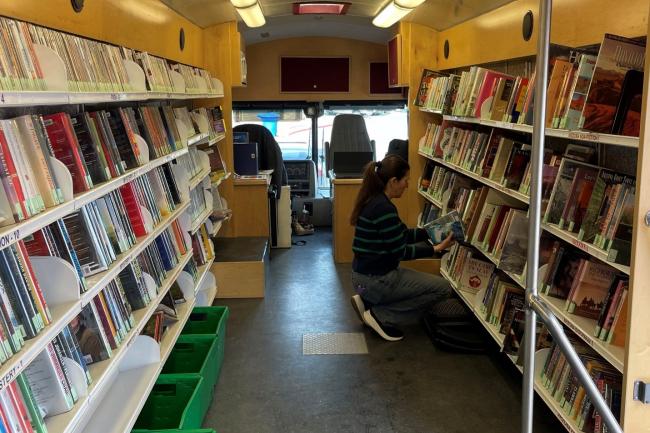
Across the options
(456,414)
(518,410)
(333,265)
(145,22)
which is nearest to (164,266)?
(145,22)

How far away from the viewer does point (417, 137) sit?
21.7 ft

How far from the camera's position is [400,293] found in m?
4.82

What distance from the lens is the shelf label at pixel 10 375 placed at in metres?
1.63

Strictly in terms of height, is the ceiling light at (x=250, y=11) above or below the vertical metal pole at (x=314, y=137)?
above

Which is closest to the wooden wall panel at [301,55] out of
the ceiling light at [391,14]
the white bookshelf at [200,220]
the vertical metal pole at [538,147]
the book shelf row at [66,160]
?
the ceiling light at [391,14]

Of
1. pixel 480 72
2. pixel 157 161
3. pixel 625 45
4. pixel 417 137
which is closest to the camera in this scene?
pixel 625 45

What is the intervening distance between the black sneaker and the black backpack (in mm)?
237

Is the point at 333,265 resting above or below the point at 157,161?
below

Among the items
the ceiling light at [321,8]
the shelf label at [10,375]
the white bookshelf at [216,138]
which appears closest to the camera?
the shelf label at [10,375]

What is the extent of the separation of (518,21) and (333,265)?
3512mm

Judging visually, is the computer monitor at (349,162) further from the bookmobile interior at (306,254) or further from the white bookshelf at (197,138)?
the white bookshelf at (197,138)

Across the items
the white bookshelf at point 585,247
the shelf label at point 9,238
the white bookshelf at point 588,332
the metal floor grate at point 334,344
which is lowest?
the metal floor grate at point 334,344

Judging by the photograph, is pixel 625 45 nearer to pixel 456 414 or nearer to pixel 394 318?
pixel 456 414

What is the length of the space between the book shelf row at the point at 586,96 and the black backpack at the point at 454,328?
1.47 metres
